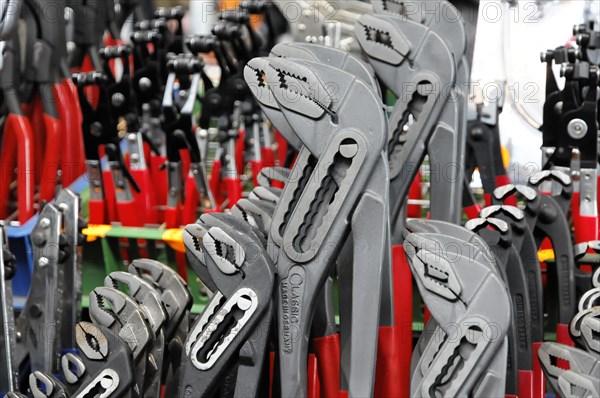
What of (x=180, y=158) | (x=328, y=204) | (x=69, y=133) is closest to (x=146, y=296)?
(x=328, y=204)

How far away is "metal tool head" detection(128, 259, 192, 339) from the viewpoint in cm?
178

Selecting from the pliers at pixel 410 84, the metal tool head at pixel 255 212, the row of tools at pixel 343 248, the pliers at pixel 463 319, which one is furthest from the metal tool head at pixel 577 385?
the metal tool head at pixel 255 212

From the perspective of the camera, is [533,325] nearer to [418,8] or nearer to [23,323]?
[418,8]

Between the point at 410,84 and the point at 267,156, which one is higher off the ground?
the point at 410,84

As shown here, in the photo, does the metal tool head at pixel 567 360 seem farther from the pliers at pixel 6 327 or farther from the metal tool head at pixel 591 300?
the pliers at pixel 6 327

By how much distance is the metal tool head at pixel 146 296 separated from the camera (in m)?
1.71

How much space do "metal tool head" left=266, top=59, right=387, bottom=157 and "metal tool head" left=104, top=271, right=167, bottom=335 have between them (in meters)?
0.42

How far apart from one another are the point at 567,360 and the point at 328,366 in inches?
15.9

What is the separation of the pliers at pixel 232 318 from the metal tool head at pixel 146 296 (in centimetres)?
15

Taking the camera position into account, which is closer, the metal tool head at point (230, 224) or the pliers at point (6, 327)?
the metal tool head at point (230, 224)

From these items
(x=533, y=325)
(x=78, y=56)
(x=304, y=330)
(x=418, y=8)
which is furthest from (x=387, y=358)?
(x=78, y=56)

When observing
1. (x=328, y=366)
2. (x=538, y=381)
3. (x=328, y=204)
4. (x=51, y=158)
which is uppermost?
(x=328, y=204)

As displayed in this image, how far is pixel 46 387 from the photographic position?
168 centimetres

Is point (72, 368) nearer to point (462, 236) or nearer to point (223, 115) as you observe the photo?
point (462, 236)
